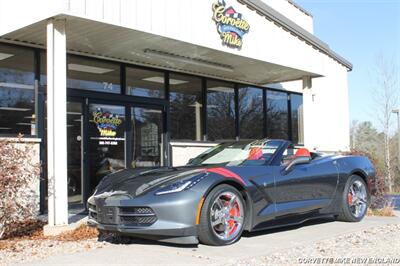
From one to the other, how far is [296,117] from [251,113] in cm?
224

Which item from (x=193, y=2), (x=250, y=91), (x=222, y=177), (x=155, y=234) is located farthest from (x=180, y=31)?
(x=250, y=91)

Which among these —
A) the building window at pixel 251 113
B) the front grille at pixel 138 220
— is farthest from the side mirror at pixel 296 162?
the building window at pixel 251 113

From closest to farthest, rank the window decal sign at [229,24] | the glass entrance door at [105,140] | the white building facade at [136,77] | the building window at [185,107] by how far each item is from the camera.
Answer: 1. the white building facade at [136,77]
2. the window decal sign at [229,24]
3. the glass entrance door at [105,140]
4. the building window at [185,107]

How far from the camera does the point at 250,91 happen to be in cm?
1408

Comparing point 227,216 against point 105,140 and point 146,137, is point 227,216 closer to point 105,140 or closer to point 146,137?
point 105,140

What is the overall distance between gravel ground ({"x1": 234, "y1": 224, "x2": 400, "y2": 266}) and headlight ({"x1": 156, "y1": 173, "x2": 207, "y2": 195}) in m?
1.07

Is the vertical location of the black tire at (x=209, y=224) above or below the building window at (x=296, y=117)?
below

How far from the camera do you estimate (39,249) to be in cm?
611

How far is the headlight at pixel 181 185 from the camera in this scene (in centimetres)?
562

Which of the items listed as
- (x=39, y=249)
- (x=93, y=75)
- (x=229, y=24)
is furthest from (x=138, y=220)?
(x=229, y=24)

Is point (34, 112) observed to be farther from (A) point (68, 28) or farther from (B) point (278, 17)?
(B) point (278, 17)

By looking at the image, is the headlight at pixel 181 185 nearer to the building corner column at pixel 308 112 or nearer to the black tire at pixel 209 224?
the black tire at pixel 209 224

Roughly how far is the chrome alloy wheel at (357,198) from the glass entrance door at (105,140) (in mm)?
4777

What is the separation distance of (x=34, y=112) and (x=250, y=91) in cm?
674
